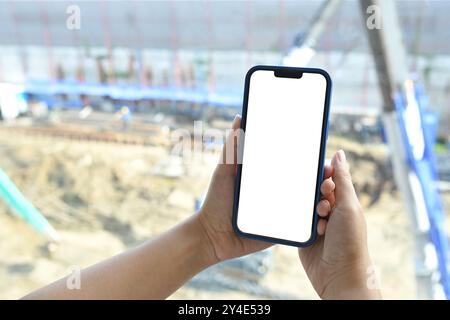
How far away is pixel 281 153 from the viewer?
0.58 meters

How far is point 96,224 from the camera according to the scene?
4.55 ft

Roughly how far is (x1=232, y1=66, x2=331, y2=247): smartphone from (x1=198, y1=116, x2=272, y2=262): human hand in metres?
0.01

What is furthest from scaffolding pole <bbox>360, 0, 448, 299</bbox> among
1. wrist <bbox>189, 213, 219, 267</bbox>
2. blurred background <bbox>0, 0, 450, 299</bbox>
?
wrist <bbox>189, 213, 219, 267</bbox>

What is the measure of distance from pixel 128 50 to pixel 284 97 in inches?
→ 41.1

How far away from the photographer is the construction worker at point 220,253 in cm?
48

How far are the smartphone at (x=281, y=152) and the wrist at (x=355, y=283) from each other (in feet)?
0.27

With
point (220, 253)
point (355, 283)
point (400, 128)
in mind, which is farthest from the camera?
point (400, 128)

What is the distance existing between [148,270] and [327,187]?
221 mm

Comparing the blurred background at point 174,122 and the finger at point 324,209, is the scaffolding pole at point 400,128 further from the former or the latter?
the finger at point 324,209

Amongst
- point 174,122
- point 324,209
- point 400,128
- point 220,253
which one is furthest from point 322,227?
point 174,122

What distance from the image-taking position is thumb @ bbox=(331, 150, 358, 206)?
509mm

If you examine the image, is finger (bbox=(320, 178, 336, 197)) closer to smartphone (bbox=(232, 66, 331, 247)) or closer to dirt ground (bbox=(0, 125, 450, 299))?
smartphone (bbox=(232, 66, 331, 247))

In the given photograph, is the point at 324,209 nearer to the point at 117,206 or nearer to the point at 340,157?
the point at 340,157

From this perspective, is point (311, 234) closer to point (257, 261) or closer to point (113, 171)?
point (257, 261)
